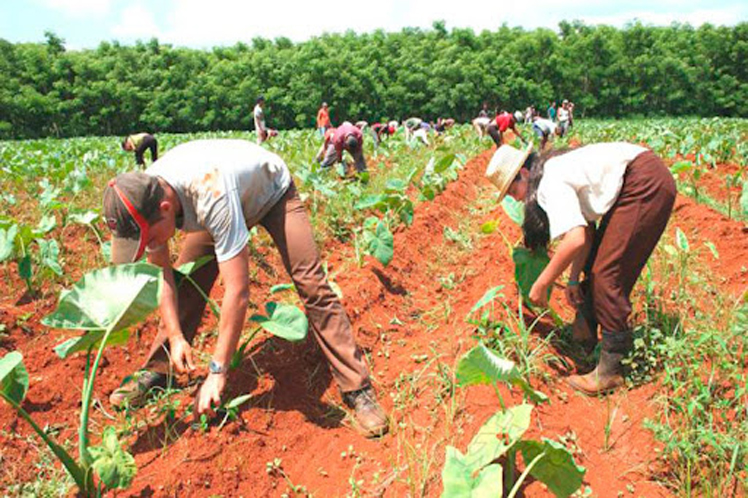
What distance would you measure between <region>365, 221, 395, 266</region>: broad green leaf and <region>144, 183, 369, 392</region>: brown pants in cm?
121

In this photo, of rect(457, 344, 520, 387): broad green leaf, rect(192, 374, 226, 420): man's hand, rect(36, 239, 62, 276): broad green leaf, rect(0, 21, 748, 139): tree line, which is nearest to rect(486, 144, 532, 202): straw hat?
rect(457, 344, 520, 387): broad green leaf

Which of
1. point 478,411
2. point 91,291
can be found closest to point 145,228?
point 91,291

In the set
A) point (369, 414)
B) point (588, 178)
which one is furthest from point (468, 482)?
point (588, 178)

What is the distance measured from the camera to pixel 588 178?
227cm

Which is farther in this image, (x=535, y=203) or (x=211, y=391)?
(x=535, y=203)

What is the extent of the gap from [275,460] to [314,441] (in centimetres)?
21

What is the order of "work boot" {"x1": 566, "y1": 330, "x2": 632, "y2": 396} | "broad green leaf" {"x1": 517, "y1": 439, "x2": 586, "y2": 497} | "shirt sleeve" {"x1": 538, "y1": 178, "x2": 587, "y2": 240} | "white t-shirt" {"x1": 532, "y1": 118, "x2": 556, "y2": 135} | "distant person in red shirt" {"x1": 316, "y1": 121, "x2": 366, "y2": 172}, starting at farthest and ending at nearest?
"white t-shirt" {"x1": 532, "y1": 118, "x2": 556, "y2": 135}, "distant person in red shirt" {"x1": 316, "y1": 121, "x2": 366, "y2": 172}, "work boot" {"x1": 566, "y1": 330, "x2": 632, "y2": 396}, "shirt sleeve" {"x1": 538, "y1": 178, "x2": 587, "y2": 240}, "broad green leaf" {"x1": 517, "y1": 439, "x2": 586, "y2": 497}

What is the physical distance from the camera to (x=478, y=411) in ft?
7.11

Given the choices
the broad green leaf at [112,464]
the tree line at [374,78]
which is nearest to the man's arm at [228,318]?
the broad green leaf at [112,464]

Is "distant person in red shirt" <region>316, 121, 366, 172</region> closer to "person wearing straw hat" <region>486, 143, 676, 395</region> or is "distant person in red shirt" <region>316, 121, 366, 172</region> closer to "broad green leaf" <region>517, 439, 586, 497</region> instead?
"person wearing straw hat" <region>486, 143, 676, 395</region>

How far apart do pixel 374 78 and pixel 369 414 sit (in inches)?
1511

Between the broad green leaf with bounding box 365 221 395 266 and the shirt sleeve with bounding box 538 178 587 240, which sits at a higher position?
the shirt sleeve with bounding box 538 178 587 240

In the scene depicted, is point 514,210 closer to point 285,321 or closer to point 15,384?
point 285,321

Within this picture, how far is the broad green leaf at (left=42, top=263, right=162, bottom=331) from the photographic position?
67.8 inches
